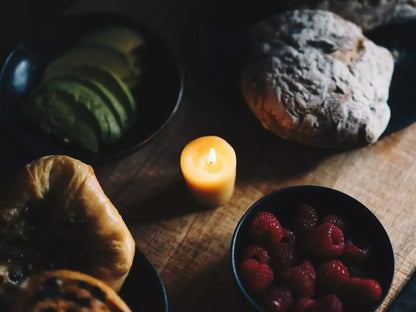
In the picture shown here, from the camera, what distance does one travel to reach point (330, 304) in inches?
37.8

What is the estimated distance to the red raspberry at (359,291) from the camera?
0.96m

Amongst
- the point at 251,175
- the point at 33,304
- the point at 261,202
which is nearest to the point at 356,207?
the point at 261,202

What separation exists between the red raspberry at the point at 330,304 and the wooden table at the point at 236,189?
0.21 metres

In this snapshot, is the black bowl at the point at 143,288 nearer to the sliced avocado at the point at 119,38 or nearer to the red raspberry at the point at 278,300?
the red raspberry at the point at 278,300

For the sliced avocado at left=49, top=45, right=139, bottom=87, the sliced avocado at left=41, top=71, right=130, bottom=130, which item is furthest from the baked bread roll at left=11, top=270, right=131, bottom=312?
the sliced avocado at left=49, top=45, right=139, bottom=87

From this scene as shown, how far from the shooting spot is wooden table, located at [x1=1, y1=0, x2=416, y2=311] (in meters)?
1.18

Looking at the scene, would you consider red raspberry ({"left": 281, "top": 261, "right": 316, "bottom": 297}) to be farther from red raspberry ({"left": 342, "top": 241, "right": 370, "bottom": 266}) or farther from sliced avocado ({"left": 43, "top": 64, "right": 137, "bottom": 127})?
sliced avocado ({"left": 43, "top": 64, "right": 137, "bottom": 127})

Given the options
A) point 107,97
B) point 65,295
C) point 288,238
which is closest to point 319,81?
point 288,238

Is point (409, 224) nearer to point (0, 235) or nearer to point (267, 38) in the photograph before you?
point (267, 38)

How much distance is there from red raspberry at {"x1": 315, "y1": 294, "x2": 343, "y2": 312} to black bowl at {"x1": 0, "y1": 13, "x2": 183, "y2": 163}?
53 cm

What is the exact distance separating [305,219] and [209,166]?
25 cm

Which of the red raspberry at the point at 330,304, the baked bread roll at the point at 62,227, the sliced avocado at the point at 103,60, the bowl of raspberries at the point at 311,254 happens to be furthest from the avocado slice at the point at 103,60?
the red raspberry at the point at 330,304

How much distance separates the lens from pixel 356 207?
1084mm

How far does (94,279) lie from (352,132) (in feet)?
2.10
